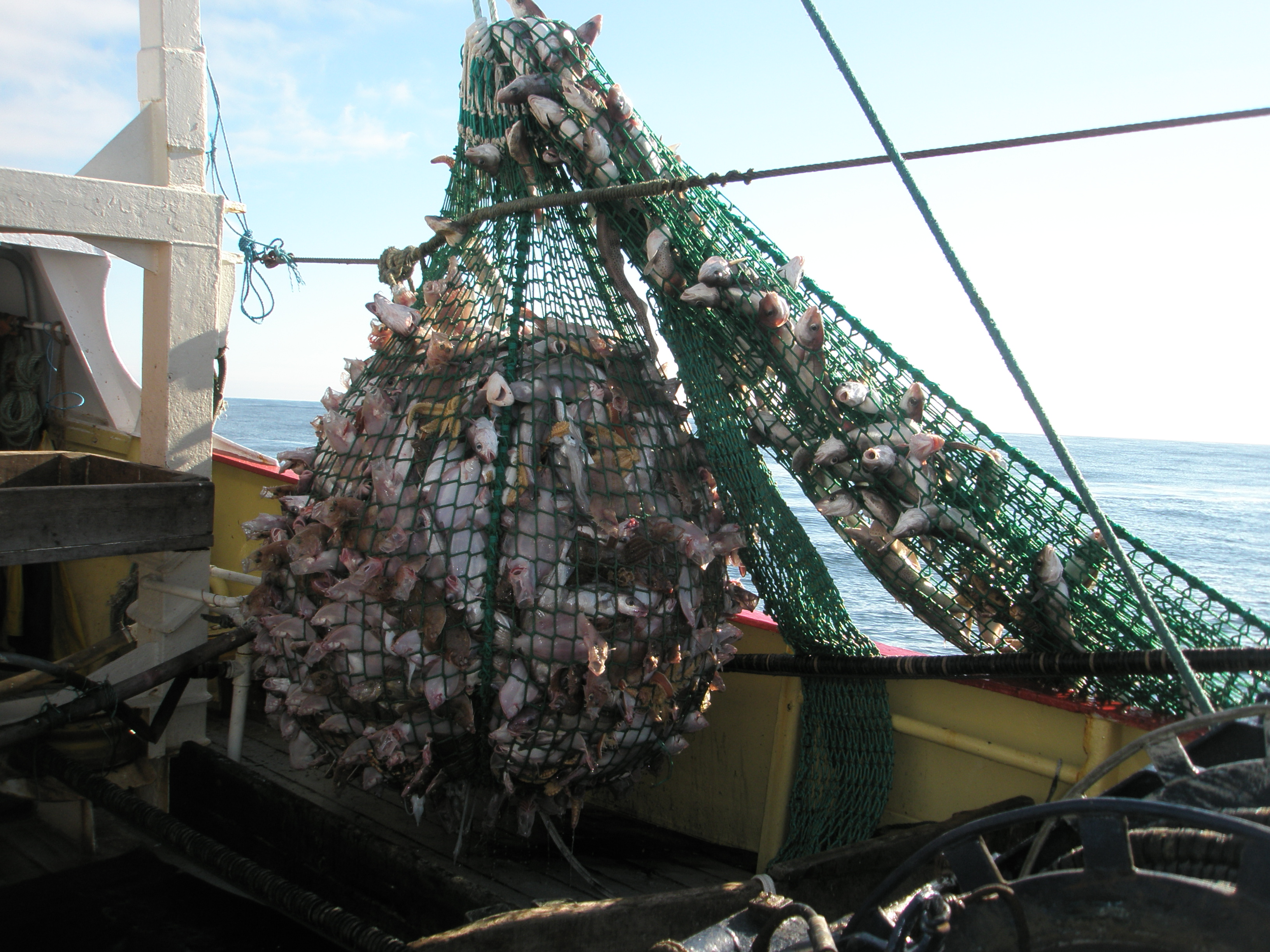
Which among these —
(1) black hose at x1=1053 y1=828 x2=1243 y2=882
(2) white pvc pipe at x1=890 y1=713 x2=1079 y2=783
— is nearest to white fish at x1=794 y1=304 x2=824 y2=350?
(2) white pvc pipe at x1=890 y1=713 x2=1079 y2=783

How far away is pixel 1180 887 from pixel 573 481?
147 centimetres

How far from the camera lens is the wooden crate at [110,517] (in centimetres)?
263

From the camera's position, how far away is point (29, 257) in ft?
17.1

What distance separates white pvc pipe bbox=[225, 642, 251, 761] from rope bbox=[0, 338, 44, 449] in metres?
2.68

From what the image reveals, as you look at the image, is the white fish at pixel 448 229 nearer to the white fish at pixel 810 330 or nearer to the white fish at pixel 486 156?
the white fish at pixel 486 156

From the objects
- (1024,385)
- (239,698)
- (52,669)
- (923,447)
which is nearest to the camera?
(1024,385)

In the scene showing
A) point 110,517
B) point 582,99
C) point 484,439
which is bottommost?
point 110,517

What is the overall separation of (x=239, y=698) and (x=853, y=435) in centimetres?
243

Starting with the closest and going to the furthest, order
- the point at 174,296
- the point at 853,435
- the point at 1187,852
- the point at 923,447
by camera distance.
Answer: the point at 1187,852 < the point at 923,447 < the point at 853,435 < the point at 174,296

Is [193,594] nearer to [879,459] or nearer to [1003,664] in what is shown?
[879,459]

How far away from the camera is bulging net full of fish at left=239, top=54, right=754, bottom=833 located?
224 centimetres

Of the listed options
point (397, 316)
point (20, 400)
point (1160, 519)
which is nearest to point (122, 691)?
point (397, 316)

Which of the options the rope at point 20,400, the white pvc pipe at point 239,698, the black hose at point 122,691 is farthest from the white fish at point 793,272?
the rope at point 20,400

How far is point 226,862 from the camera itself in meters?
2.37
